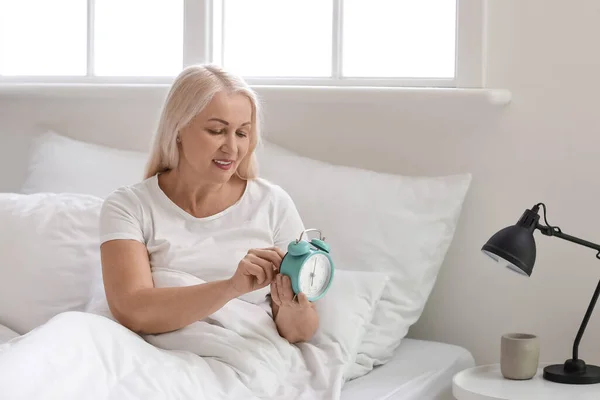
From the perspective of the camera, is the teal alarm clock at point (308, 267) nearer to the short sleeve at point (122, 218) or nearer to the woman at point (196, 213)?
the woman at point (196, 213)

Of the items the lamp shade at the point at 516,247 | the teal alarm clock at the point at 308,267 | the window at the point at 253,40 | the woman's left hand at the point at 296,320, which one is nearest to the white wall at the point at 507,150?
the window at the point at 253,40

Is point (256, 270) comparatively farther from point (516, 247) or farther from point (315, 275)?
point (516, 247)

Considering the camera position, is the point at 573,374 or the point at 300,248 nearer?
the point at 300,248

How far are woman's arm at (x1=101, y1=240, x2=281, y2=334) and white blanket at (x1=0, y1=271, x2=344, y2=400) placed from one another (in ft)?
0.14

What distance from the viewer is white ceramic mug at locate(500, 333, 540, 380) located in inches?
71.4

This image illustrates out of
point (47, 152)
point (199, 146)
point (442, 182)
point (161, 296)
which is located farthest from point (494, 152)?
point (47, 152)

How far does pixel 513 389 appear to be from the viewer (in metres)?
1.77

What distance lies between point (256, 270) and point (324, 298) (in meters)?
0.33

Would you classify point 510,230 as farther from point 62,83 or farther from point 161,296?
point 62,83

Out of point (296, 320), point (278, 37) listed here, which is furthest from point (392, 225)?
point (278, 37)

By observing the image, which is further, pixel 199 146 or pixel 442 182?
pixel 442 182

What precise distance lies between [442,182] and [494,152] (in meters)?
0.15

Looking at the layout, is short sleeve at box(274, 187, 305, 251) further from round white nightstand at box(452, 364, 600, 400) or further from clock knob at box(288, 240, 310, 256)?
round white nightstand at box(452, 364, 600, 400)

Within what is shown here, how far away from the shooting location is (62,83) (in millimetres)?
2818
